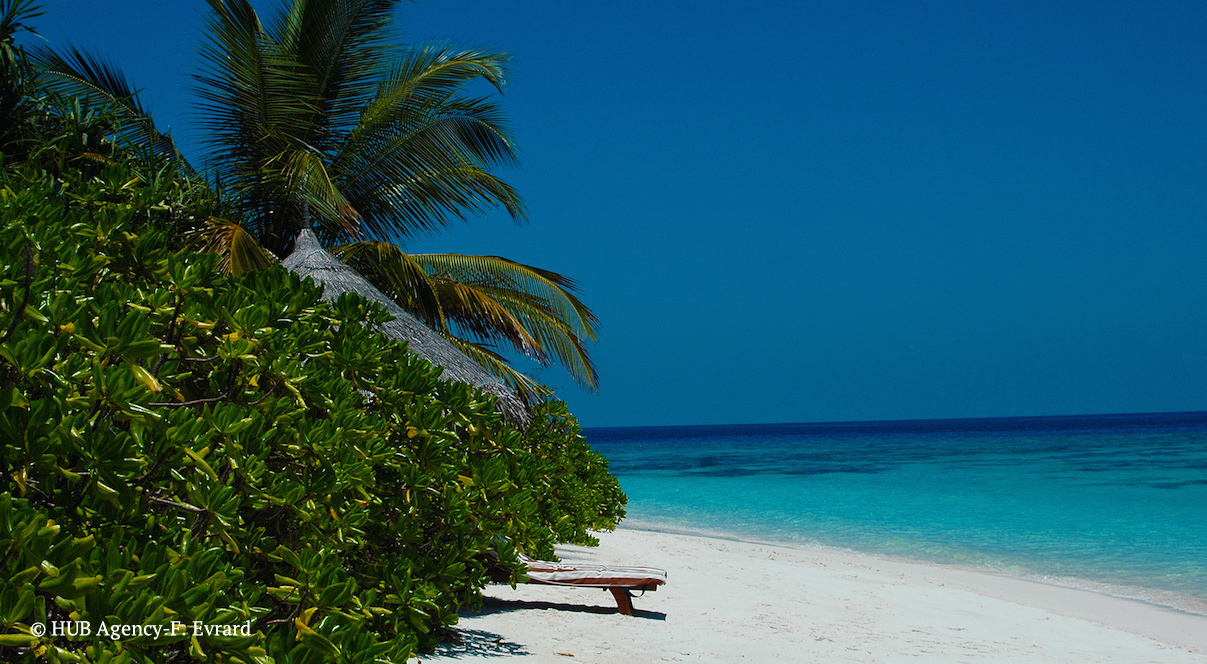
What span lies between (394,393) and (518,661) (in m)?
1.69

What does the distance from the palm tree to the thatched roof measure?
1367mm

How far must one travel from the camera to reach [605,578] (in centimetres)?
479

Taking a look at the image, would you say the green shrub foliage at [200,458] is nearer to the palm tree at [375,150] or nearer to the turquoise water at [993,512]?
the palm tree at [375,150]

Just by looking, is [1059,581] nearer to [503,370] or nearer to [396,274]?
[503,370]

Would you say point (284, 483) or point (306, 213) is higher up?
point (306, 213)

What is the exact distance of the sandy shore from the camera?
13.8 feet

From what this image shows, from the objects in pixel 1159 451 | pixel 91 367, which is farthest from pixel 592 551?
pixel 1159 451

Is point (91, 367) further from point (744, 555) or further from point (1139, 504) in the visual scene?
point (1139, 504)

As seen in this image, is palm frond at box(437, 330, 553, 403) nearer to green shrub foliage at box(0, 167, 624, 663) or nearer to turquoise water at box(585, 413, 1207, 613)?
green shrub foliage at box(0, 167, 624, 663)

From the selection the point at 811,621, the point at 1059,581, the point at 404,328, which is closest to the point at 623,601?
the point at 811,621

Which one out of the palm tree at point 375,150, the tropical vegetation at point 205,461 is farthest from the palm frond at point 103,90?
the tropical vegetation at point 205,461

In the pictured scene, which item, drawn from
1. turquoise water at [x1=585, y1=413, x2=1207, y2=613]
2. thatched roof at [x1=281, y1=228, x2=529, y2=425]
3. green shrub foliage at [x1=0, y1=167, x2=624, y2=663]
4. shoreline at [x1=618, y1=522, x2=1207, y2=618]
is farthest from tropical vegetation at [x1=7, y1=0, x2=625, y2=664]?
turquoise water at [x1=585, y1=413, x2=1207, y2=613]

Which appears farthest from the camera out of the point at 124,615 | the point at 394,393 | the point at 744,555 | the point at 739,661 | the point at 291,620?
→ the point at 744,555

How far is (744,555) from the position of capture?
938 cm
